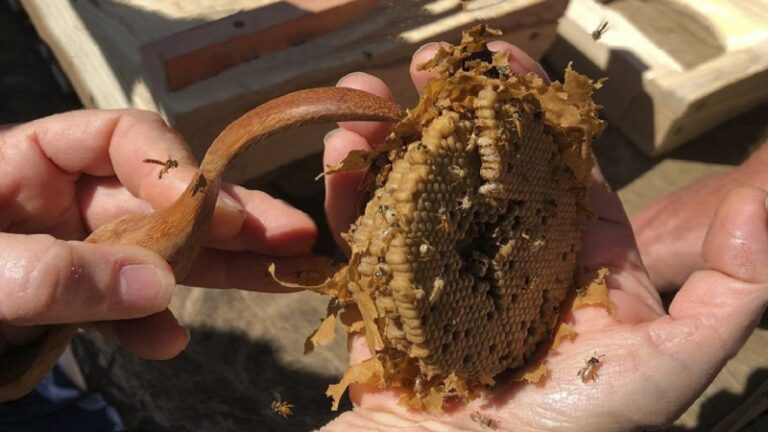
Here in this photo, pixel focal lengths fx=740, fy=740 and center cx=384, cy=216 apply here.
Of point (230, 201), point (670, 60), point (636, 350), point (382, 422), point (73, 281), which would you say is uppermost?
point (73, 281)

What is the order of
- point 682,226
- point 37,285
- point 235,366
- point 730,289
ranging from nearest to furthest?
point 37,285
point 730,289
point 235,366
point 682,226

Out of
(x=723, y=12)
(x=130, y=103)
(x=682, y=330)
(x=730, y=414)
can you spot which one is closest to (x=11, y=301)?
(x=682, y=330)

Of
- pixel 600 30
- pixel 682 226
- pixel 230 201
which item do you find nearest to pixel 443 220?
pixel 230 201

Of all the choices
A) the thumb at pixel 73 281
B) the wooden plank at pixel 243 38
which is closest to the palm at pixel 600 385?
the thumb at pixel 73 281

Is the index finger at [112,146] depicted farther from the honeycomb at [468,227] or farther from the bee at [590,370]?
the bee at [590,370]

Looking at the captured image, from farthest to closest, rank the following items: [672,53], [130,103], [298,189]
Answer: [672,53] → [298,189] → [130,103]

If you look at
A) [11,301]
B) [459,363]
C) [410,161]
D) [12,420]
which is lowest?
[12,420]

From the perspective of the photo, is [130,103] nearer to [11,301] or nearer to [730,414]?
[11,301]

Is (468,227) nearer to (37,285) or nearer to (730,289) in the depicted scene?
(730,289)
